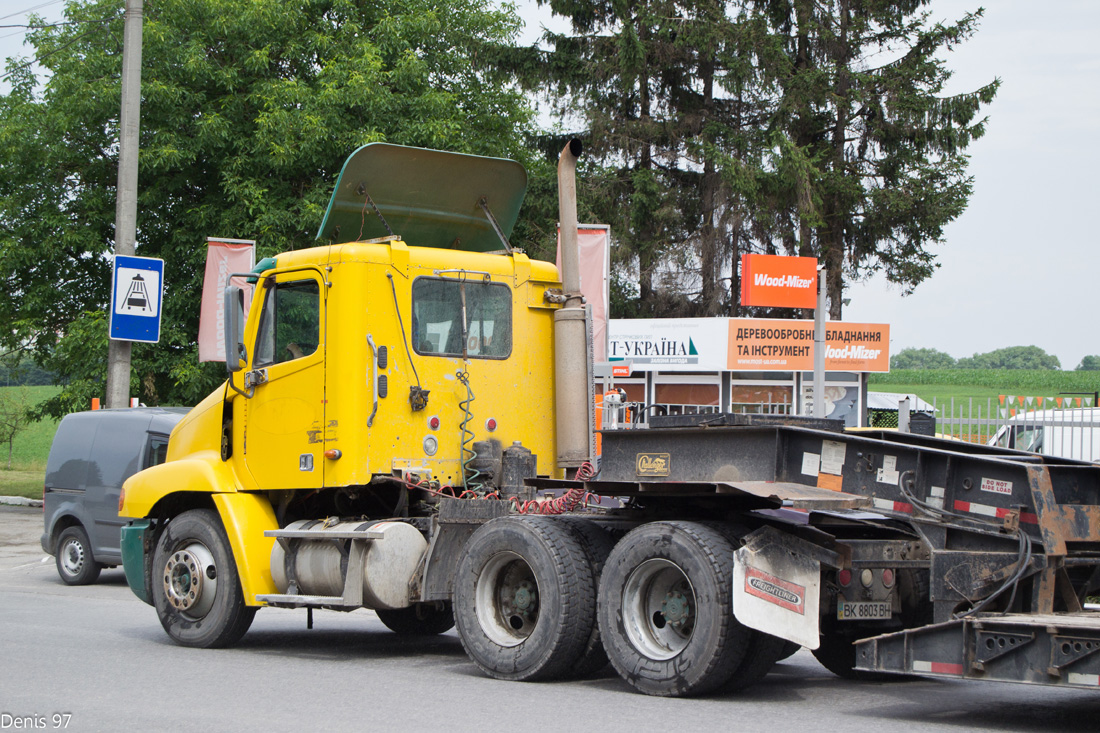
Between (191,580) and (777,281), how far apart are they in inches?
904

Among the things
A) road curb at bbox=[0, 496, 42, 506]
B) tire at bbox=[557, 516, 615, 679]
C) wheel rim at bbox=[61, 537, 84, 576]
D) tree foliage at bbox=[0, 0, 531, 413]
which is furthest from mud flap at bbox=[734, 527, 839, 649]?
road curb at bbox=[0, 496, 42, 506]

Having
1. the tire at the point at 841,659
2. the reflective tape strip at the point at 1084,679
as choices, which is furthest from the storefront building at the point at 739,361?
the reflective tape strip at the point at 1084,679

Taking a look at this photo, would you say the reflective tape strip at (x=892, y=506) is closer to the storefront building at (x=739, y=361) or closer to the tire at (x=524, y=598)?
the tire at (x=524, y=598)

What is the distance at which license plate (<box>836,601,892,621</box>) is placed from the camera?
7047mm

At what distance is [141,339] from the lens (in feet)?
55.1

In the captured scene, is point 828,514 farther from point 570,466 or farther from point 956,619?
point 570,466

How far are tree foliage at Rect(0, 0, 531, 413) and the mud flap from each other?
17.9 meters

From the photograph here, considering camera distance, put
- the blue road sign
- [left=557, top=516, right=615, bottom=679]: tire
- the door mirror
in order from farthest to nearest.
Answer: the blue road sign, the door mirror, [left=557, top=516, right=615, bottom=679]: tire

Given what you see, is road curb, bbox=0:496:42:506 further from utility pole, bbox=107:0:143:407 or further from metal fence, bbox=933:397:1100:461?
metal fence, bbox=933:397:1100:461

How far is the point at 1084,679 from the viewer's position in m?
5.68

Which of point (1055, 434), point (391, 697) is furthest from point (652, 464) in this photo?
point (1055, 434)

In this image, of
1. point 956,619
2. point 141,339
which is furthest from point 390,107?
point 956,619

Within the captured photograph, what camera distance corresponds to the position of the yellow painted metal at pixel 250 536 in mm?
9180

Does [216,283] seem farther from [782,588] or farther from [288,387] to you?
[782,588]
